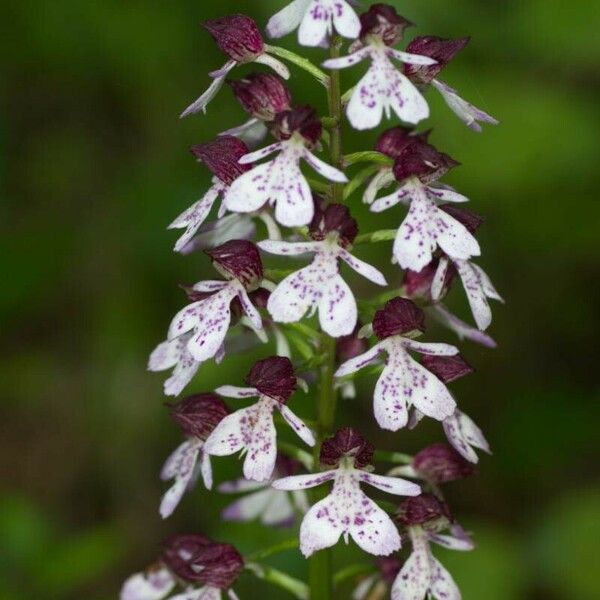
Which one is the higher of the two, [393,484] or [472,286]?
[472,286]

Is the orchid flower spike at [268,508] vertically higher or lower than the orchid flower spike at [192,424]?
lower

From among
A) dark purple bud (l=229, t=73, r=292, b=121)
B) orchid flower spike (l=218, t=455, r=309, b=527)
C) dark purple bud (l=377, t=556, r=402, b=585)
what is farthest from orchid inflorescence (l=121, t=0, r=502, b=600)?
orchid flower spike (l=218, t=455, r=309, b=527)

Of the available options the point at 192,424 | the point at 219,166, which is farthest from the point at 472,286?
the point at 192,424

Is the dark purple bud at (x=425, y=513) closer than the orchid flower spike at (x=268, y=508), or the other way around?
the dark purple bud at (x=425, y=513)

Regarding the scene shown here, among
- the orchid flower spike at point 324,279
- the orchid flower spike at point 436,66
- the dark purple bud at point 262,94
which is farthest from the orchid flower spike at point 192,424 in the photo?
the orchid flower spike at point 436,66

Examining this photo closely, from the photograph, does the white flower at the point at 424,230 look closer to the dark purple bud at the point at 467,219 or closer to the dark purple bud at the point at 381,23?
the dark purple bud at the point at 467,219

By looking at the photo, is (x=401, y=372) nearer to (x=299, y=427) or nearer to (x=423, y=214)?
(x=299, y=427)
